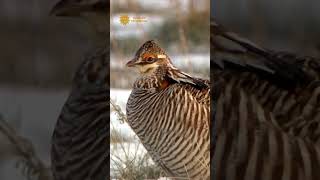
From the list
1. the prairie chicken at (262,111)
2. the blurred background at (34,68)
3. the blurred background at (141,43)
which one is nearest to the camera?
the prairie chicken at (262,111)

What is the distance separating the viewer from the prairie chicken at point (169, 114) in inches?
110

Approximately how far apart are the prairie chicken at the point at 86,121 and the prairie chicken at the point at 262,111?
58cm

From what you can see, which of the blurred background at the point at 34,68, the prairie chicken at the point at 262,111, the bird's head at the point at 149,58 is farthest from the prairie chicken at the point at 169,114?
the blurred background at the point at 34,68

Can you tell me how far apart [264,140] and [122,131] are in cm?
74

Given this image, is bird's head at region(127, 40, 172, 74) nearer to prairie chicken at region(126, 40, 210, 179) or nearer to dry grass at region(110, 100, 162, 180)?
prairie chicken at region(126, 40, 210, 179)

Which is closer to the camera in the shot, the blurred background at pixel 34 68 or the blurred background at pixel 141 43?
the blurred background at pixel 141 43

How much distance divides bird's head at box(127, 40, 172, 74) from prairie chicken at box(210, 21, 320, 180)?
27 centimetres

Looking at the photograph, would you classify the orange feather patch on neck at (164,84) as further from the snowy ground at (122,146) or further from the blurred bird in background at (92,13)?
the blurred bird in background at (92,13)

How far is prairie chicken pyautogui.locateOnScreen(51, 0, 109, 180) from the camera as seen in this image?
2.86 metres

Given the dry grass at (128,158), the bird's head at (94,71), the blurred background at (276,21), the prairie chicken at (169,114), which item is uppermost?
the blurred background at (276,21)

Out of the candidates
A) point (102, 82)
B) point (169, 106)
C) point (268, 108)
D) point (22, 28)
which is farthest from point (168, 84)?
point (22, 28)

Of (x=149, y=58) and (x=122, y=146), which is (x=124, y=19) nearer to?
(x=149, y=58)

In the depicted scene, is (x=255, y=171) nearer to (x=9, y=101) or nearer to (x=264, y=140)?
(x=264, y=140)

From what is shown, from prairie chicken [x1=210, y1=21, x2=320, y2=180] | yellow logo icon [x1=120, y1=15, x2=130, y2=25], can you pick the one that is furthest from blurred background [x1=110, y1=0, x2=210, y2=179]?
prairie chicken [x1=210, y1=21, x2=320, y2=180]
